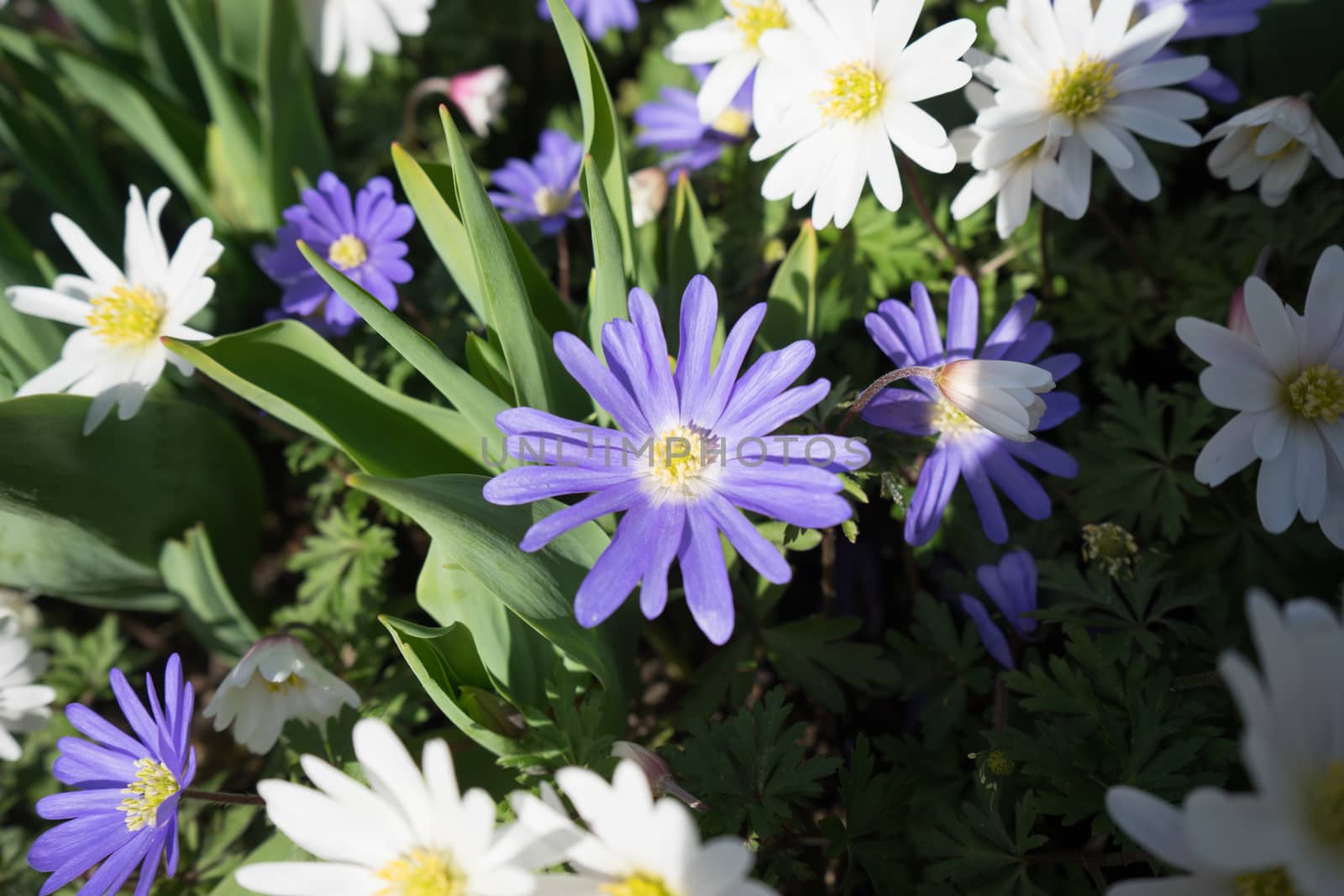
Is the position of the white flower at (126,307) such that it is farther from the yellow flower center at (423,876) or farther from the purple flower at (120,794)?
the yellow flower center at (423,876)

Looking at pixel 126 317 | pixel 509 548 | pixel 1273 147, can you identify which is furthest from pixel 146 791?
pixel 1273 147

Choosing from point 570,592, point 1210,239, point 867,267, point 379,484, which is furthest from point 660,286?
point 1210,239

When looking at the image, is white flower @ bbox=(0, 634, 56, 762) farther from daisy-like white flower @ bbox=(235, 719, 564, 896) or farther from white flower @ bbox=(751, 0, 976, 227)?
white flower @ bbox=(751, 0, 976, 227)

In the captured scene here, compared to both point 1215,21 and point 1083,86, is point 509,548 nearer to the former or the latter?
point 1083,86

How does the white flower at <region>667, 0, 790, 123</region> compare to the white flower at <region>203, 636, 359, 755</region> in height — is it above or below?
above

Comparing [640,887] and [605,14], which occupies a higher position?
[605,14]

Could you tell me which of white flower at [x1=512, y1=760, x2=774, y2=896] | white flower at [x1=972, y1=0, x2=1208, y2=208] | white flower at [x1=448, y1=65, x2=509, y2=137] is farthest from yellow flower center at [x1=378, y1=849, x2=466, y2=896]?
white flower at [x1=448, y1=65, x2=509, y2=137]

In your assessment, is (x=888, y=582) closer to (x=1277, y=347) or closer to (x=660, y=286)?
(x=660, y=286)

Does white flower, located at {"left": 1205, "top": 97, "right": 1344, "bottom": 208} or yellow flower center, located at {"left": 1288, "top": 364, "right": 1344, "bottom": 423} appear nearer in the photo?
yellow flower center, located at {"left": 1288, "top": 364, "right": 1344, "bottom": 423}
